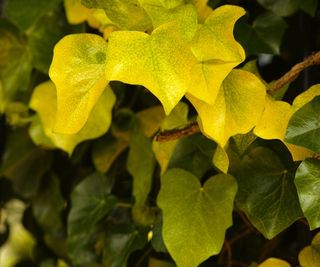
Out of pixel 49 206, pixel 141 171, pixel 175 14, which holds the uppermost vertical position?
pixel 175 14

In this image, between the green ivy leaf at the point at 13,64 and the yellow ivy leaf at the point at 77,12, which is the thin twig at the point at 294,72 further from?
the green ivy leaf at the point at 13,64

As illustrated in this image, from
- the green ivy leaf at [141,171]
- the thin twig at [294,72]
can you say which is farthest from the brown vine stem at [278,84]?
the green ivy leaf at [141,171]

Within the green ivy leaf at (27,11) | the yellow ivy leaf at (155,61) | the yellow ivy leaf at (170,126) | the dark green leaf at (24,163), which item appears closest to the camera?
the yellow ivy leaf at (155,61)

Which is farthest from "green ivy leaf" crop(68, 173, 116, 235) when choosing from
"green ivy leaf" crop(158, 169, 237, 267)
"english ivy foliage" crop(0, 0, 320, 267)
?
"green ivy leaf" crop(158, 169, 237, 267)

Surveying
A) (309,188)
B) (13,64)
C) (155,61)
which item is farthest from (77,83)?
(13,64)

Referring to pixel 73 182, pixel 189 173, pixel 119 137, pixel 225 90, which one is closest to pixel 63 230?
pixel 73 182

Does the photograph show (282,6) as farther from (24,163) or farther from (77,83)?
(24,163)

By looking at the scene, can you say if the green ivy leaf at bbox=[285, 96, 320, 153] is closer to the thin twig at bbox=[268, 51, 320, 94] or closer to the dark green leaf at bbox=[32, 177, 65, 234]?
the thin twig at bbox=[268, 51, 320, 94]
